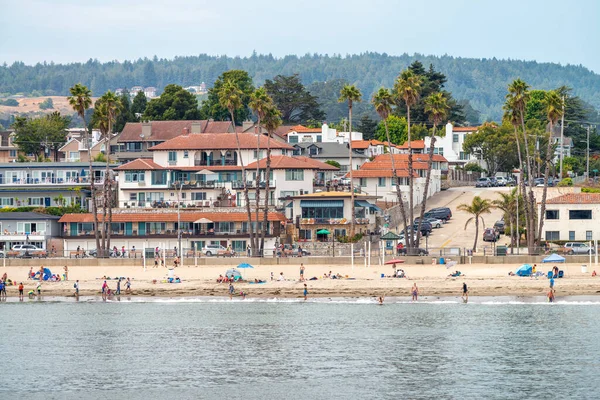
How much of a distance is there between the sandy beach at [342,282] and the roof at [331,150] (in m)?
51.4

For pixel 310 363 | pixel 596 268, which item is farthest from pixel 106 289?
pixel 596 268

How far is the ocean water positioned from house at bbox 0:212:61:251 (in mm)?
23230

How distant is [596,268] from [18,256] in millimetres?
48015

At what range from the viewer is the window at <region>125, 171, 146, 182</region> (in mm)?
115750

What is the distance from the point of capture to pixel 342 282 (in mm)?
82250

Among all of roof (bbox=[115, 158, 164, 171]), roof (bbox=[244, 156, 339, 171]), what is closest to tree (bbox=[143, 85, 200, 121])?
roof (bbox=[115, 158, 164, 171])

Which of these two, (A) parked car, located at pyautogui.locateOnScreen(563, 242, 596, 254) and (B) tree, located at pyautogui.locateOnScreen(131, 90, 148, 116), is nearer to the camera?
(A) parked car, located at pyautogui.locateOnScreen(563, 242, 596, 254)

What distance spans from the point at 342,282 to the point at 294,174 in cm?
3250

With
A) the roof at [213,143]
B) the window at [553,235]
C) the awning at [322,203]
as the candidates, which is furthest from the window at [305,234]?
the window at [553,235]

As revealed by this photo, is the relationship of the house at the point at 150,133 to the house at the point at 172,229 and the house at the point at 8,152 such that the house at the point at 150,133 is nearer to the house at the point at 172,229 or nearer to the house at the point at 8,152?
the house at the point at 8,152

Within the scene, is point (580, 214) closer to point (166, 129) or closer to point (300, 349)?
point (300, 349)

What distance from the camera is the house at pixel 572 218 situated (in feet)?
310

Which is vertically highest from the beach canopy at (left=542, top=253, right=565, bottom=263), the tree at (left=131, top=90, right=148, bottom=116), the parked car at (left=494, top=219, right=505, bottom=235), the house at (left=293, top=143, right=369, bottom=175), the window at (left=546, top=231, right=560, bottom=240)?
the tree at (left=131, top=90, right=148, bottom=116)

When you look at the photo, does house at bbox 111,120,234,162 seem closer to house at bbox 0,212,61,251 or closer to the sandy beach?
house at bbox 0,212,61,251
